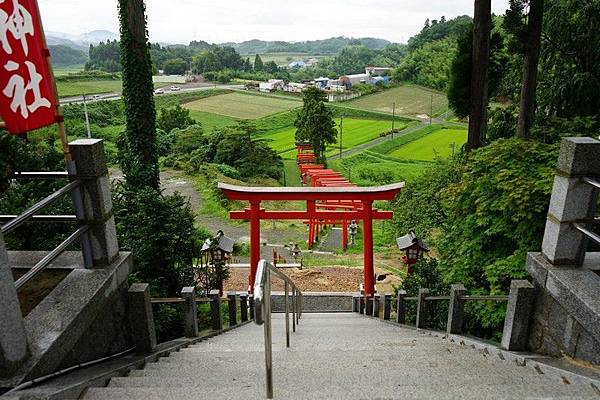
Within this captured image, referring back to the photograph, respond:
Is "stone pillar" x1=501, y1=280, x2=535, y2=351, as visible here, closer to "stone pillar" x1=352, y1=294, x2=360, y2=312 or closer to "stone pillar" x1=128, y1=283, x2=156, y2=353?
"stone pillar" x1=128, y1=283, x2=156, y2=353

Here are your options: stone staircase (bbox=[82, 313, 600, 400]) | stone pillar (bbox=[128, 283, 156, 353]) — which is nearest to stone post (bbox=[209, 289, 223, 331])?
stone staircase (bbox=[82, 313, 600, 400])

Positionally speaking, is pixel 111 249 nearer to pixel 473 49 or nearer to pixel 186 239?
pixel 186 239

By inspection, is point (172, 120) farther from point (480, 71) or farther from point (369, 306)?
point (480, 71)

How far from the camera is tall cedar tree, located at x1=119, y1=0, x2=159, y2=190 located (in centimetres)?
1111

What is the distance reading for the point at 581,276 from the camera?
132 inches

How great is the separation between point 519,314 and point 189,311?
11.0 feet

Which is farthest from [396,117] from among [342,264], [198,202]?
[342,264]

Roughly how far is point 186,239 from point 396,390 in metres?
5.64

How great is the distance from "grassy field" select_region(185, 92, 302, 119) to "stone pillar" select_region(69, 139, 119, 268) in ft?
211

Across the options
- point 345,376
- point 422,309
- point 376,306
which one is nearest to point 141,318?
point 345,376

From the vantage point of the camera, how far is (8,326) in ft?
7.57

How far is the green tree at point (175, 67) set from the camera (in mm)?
117031

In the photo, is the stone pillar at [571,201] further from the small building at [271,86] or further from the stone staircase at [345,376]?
the small building at [271,86]

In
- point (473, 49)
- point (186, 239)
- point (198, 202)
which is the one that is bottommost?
point (198, 202)
